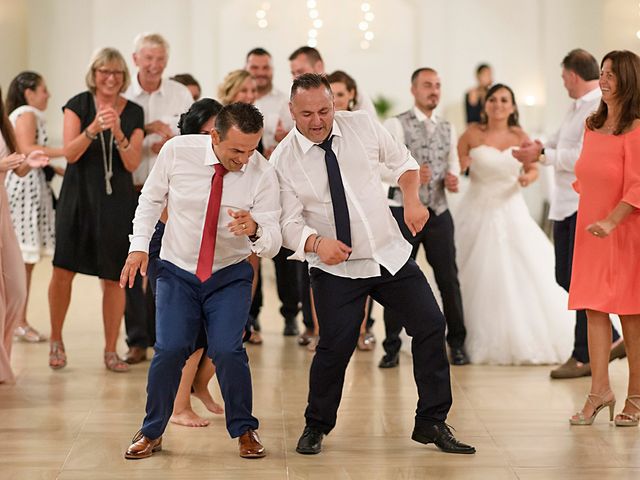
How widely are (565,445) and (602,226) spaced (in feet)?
3.15

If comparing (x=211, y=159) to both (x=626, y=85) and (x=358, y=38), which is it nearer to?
(x=626, y=85)

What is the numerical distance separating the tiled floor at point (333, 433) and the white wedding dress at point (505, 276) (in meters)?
0.27

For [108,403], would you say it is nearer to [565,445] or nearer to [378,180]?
[378,180]

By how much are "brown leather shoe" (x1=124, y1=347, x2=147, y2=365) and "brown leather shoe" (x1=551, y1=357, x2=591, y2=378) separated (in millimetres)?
2385

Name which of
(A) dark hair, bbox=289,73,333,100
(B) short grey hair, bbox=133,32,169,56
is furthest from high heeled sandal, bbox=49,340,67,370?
(A) dark hair, bbox=289,73,333,100

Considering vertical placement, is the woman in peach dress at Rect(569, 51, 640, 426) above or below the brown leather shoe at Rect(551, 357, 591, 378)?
above

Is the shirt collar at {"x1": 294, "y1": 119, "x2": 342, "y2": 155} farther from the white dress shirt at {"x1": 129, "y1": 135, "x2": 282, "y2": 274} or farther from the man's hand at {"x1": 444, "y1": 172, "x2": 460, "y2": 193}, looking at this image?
the man's hand at {"x1": 444, "y1": 172, "x2": 460, "y2": 193}

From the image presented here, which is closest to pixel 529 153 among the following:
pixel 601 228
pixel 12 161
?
pixel 601 228

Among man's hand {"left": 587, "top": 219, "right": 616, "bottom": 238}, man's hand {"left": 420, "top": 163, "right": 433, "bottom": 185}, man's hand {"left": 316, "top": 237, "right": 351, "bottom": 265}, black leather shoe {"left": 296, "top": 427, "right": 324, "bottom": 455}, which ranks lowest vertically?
black leather shoe {"left": 296, "top": 427, "right": 324, "bottom": 455}

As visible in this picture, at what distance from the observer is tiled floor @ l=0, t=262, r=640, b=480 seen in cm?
452

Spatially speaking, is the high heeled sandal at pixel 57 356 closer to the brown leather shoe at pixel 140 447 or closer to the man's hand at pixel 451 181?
the brown leather shoe at pixel 140 447

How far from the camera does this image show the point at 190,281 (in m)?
4.68

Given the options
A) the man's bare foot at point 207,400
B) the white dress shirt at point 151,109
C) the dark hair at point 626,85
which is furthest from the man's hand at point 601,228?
the white dress shirt at point 151,109

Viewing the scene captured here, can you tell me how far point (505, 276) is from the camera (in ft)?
23.3
